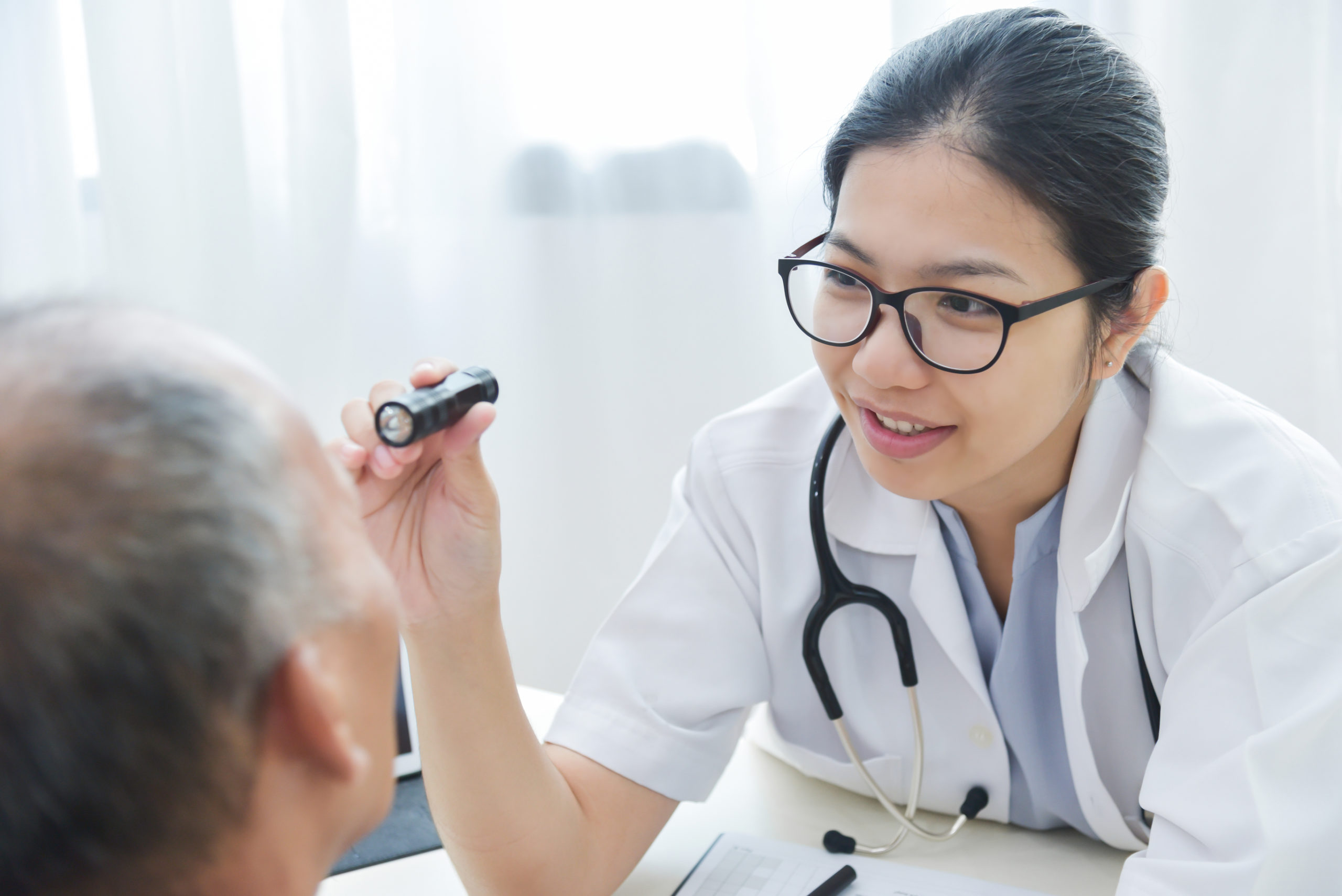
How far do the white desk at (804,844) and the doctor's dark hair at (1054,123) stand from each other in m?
0.48

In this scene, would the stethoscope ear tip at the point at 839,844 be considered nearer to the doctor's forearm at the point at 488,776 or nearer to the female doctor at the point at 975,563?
the female doctor at the point at 975,563

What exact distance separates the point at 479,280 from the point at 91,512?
5.35 ft

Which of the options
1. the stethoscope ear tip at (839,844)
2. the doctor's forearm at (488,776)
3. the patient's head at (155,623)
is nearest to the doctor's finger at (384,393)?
the doctor's forearm at (488,776)

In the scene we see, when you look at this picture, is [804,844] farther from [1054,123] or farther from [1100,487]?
[1054,123]

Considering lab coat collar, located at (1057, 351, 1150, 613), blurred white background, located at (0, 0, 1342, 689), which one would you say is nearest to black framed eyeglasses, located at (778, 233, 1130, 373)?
lab coat collar, located at (1057, 351, 1150, 613)

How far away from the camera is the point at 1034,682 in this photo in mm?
1071

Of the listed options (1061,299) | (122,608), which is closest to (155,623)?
(122,608)

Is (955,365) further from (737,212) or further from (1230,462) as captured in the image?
(737,212)

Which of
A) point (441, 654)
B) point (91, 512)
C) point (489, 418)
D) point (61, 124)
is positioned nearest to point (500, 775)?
point (441, 654)

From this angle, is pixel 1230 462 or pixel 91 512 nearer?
pixel 91 512

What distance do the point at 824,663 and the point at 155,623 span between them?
2.69 feet

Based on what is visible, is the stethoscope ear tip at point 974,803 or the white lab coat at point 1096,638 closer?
the white lab coat at point 1096,638

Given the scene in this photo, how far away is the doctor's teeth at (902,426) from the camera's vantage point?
3.30ft

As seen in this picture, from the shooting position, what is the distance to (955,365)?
37.0 inches
